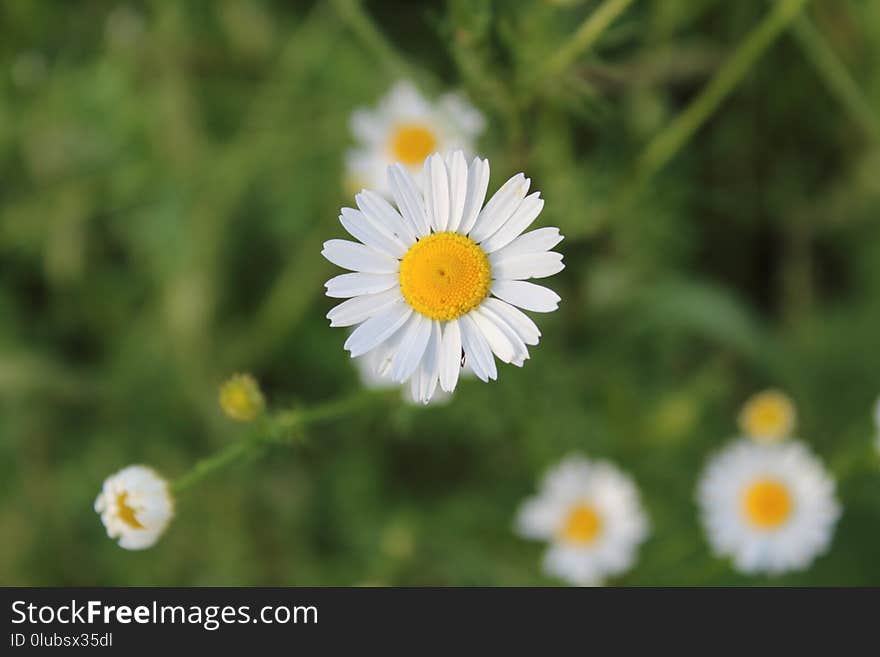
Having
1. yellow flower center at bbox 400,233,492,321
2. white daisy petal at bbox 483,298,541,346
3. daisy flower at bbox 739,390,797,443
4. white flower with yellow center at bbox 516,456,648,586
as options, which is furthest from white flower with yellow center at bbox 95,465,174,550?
daisy flower at bbox 739,390,797,443

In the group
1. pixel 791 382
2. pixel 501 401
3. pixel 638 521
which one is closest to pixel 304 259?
pixel 501 401

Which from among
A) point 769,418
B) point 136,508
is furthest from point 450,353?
point 769,418

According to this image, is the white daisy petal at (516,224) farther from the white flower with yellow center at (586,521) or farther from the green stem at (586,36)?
the white flower with yellow center at (586,521)

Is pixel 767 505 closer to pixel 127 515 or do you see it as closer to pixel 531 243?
pixel 531 243

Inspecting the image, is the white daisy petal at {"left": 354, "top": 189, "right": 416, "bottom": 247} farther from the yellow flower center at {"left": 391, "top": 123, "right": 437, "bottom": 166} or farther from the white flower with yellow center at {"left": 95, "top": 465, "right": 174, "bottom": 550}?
the yellow flower center at {"left": 391, "top": 123, "right": 437, "bottom": 166}

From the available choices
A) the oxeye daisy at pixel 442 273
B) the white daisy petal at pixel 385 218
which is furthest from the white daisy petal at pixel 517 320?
the white daisy petal at pixel 385 218
